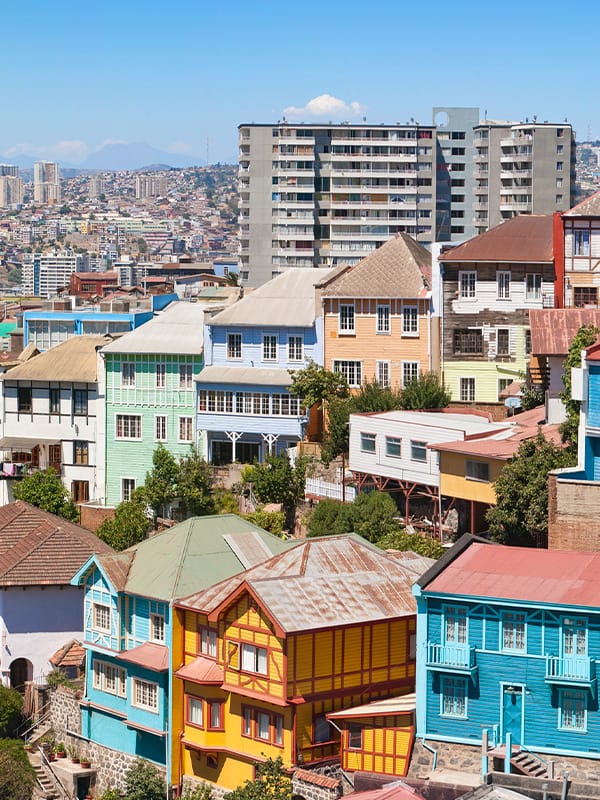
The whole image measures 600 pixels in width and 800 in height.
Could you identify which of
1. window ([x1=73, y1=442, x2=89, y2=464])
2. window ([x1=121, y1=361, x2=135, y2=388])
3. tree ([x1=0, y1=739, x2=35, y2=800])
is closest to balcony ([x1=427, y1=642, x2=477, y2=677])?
tree ([x1=0, y1=739, x2=35, y2=800])

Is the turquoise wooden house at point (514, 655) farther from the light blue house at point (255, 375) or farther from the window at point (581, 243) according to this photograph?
the light blue house at point (255, 375)

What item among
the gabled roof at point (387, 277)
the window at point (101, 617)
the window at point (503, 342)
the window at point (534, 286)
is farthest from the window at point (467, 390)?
the window at point (101, 617)

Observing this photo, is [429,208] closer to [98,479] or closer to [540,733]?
[98,479]

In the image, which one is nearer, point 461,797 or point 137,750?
point 461,797

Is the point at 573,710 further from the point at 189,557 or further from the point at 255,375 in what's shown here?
the point at 255,375

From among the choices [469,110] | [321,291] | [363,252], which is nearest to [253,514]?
[321,291]
